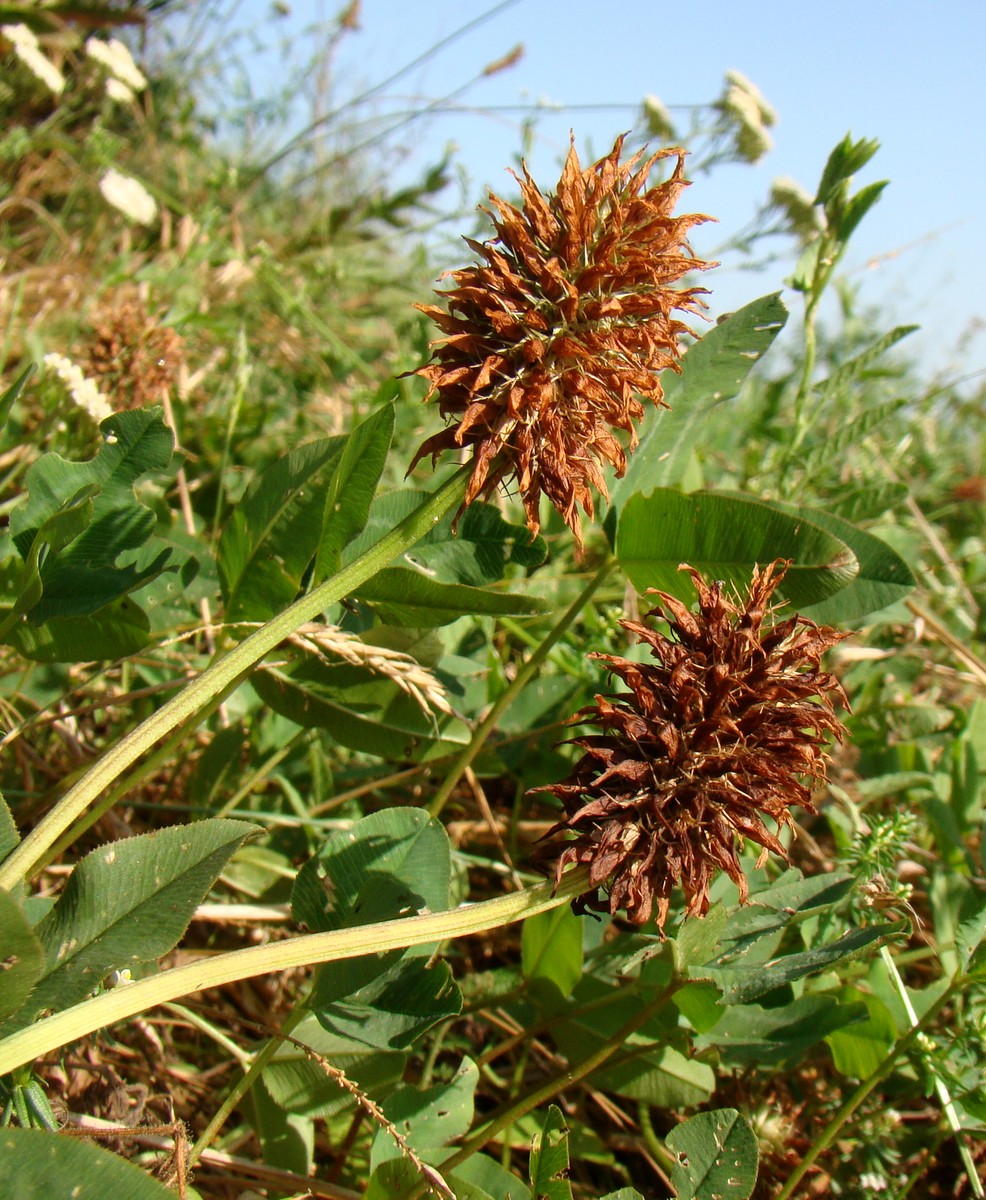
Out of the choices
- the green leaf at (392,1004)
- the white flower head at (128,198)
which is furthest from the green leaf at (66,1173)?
the white flower head at (128,198)

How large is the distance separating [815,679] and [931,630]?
1.66 m

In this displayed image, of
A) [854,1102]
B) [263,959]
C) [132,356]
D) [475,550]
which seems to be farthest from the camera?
[132,356]

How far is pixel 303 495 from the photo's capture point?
1.59 m

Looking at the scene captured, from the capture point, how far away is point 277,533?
160 cm


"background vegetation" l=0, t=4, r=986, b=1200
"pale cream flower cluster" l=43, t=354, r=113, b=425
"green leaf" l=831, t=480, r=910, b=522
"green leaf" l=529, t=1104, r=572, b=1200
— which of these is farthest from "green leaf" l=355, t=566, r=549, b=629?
"green leaf" l=831, t=480, r=910, b=522

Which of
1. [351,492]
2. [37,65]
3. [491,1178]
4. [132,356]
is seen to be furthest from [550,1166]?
[37,65]

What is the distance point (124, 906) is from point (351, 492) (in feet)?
1.99

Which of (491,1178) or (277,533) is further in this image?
(277,533)

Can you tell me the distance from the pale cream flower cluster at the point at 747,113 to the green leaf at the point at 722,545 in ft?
10.3

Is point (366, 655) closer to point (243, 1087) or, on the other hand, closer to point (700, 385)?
point (243, 1087)

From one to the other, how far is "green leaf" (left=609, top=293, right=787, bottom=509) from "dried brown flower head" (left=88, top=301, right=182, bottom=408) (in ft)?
4.31

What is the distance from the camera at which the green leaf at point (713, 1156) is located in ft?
A: 4.30

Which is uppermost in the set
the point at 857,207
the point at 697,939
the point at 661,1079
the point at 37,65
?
the point at 37,65

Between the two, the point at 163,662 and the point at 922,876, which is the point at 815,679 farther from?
the point at 163,662
